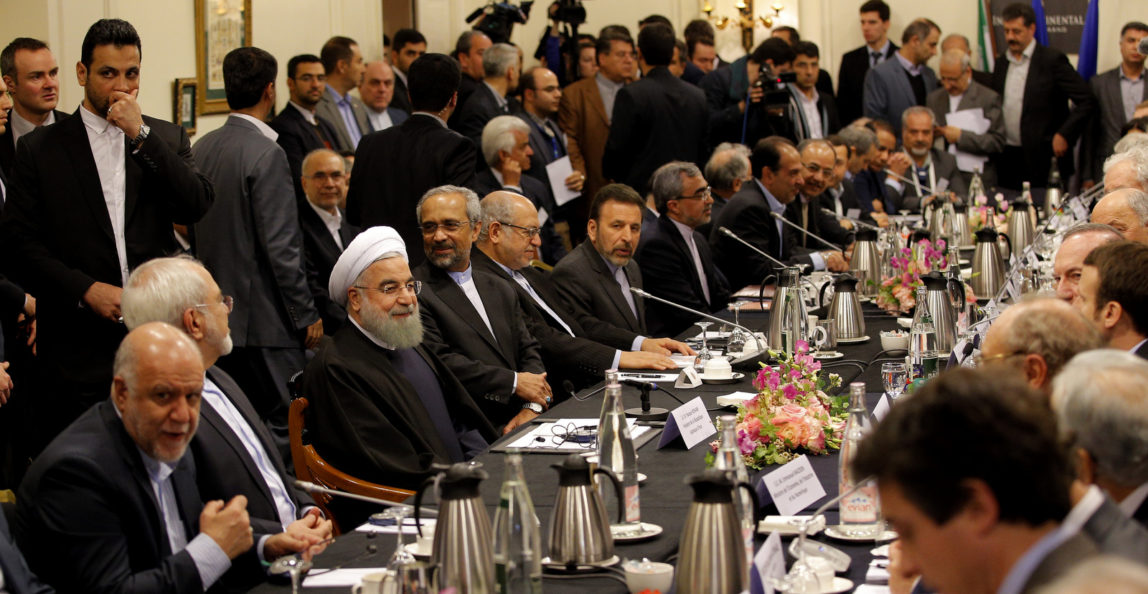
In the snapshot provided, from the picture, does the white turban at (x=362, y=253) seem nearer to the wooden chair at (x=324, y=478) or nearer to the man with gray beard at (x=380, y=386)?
the man with gray beard at (x=380, y=386)

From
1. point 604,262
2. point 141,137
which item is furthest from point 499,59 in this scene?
point 141,137

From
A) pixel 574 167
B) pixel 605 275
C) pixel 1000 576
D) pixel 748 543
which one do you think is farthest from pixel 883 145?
pixel 1000 576

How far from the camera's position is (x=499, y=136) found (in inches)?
259

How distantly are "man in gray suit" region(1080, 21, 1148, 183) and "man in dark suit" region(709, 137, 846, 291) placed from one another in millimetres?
4221

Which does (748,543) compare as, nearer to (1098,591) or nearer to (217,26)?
(1098,591)

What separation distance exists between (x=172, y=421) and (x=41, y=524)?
303mm

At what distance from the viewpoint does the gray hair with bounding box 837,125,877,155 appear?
8.96 metres

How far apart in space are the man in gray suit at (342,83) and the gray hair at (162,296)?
4414mm

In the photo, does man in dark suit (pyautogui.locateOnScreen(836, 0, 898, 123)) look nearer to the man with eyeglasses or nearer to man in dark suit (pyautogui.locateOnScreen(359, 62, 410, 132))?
man in dark suit (pyautogui.locateOnScreen(359, 62, 410, 132))

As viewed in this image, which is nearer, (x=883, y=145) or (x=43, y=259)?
(x=43, y=259)

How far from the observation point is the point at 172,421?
2570mm

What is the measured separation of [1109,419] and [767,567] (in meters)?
0.57

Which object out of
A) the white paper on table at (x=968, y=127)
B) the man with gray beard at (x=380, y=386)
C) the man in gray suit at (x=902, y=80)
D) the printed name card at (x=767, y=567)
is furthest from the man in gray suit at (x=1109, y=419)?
the man in gray suit at (x=902, y=80)

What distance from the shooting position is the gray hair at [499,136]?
259 inches
